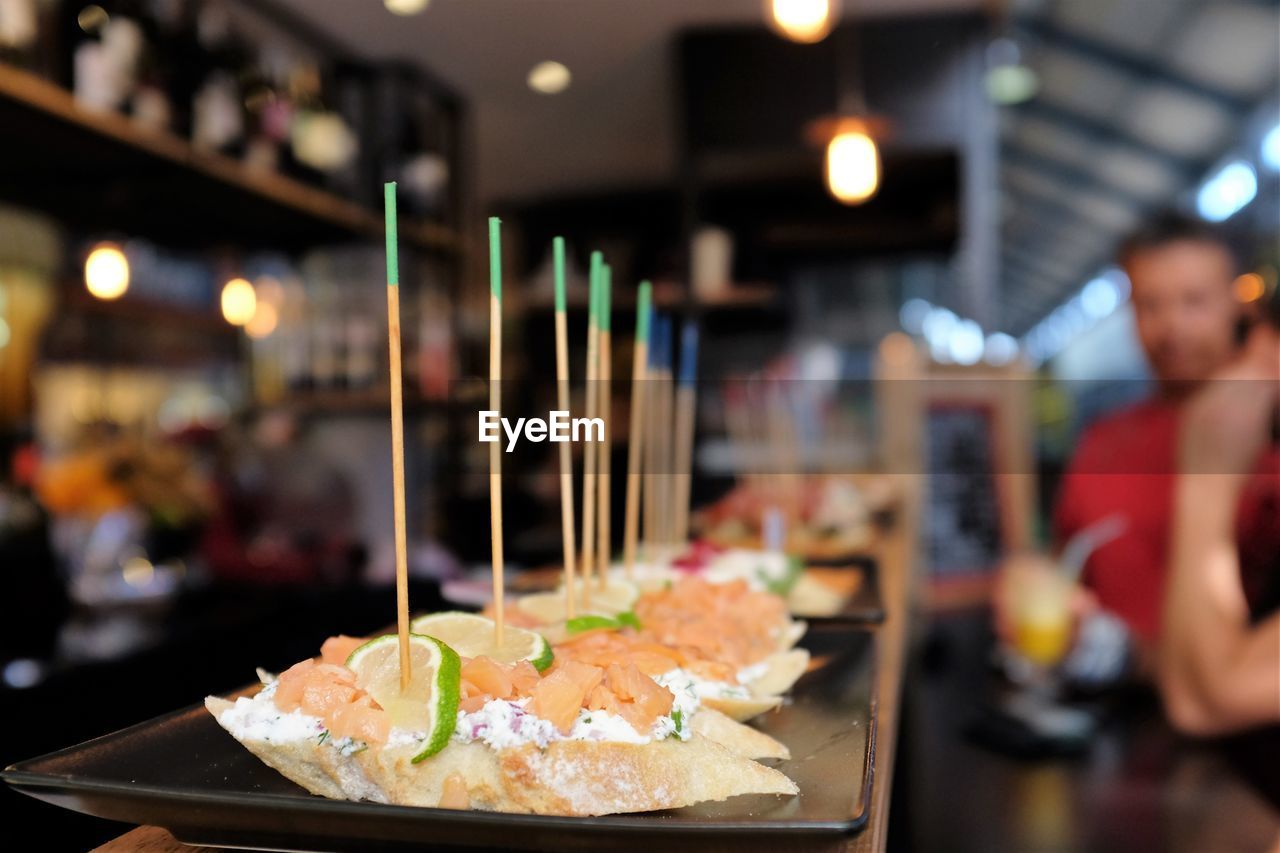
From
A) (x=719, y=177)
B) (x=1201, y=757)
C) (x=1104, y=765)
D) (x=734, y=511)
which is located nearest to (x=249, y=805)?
(x=1104, y=765)

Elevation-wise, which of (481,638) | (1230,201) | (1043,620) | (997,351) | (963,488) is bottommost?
(1043,620)

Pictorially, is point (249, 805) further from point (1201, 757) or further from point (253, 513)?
point (253, 513)

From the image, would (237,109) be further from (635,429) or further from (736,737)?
(736,737)

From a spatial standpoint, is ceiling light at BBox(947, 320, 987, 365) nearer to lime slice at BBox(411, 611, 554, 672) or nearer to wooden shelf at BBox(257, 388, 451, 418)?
wooden shelf at BBox(257, 388, 451, 418)

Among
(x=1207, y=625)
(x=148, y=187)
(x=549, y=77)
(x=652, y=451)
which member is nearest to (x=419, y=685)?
(x=652, y=451)

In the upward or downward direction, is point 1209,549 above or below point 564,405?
below

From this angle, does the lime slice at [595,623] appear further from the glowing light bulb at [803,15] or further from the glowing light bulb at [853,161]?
the glowing light bulb at [853,161]
